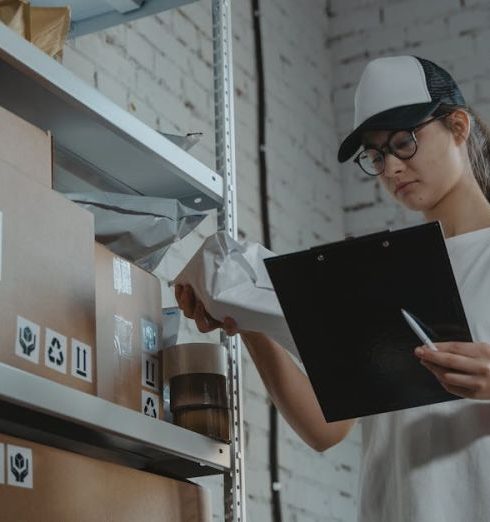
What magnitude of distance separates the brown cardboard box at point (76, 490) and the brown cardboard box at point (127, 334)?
109 millimetres

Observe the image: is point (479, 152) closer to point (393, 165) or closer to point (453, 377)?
point (393, 165)

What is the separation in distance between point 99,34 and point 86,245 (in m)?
1.01

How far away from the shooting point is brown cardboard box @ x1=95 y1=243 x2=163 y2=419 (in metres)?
1.38

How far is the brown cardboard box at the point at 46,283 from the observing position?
120 centimetres

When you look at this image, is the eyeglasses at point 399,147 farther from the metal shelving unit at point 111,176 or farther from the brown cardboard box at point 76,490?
the brown cardboard box at point 76,490

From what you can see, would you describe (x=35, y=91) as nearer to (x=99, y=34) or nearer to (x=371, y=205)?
(x=99, y=34)

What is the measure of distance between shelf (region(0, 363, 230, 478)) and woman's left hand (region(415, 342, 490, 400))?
1.15ft

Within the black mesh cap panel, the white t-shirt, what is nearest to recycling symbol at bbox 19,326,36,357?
the white t-shirt

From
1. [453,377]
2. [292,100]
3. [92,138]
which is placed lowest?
[453,377]

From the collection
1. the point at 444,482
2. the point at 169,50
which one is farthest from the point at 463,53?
the point at 444,482

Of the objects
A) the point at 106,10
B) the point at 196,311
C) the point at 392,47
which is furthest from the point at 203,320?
the point at 392,47

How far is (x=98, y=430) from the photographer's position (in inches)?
50.1

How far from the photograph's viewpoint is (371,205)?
342 centimetres

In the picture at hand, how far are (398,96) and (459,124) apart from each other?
0.34 feet
